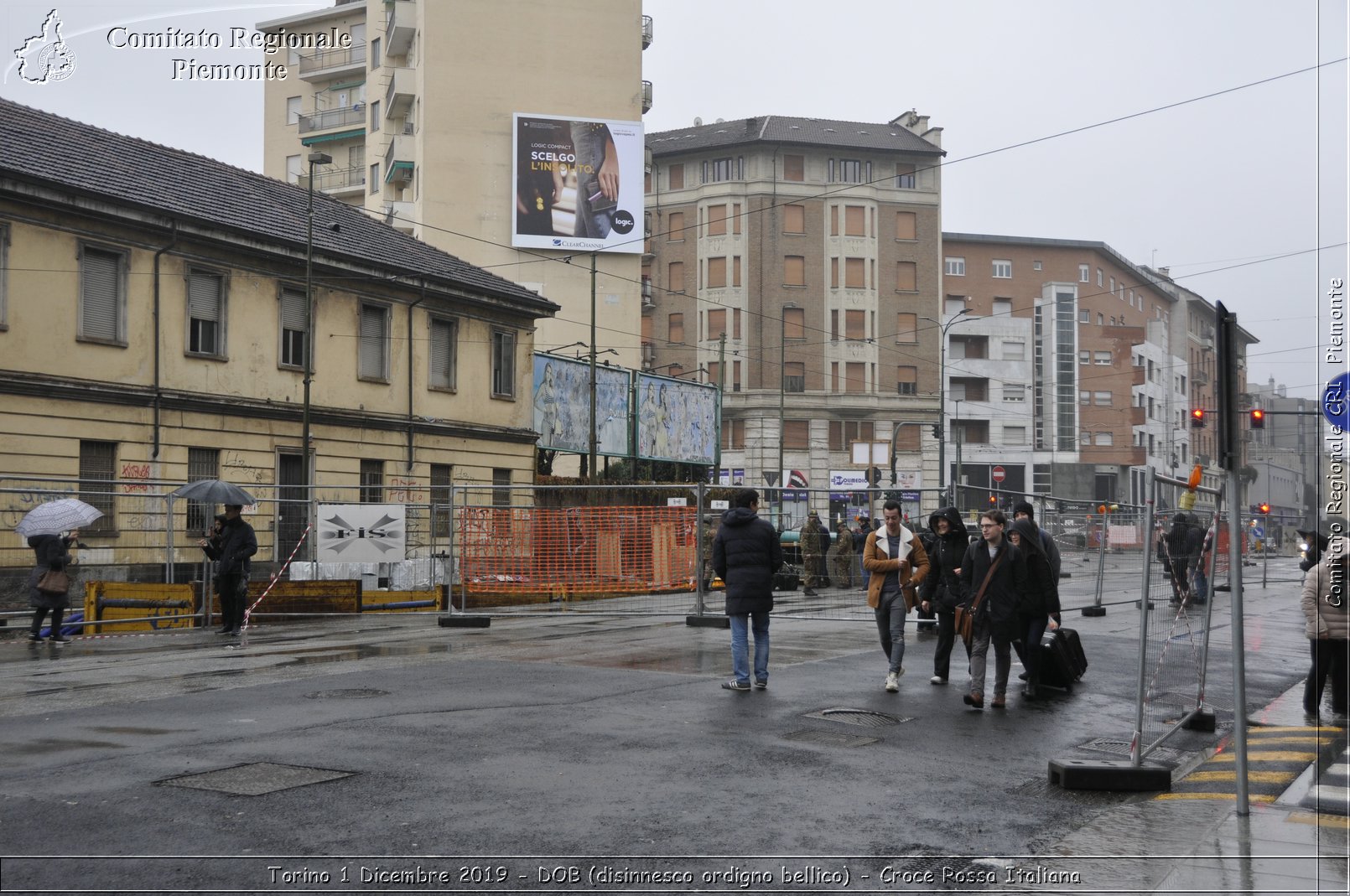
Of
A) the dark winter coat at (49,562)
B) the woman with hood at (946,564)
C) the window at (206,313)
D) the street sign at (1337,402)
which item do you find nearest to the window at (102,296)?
the window at (206,313)

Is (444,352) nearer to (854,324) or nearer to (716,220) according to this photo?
(716,220)

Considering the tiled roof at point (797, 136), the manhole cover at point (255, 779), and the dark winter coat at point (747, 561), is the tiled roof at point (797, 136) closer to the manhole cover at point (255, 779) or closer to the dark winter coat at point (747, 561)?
the dark winter coat at point (747, 561)

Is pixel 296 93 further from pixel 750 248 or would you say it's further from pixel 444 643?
pixel 444 643

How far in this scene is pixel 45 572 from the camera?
16500mm

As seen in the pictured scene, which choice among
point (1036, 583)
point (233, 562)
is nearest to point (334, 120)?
point (233, 562)

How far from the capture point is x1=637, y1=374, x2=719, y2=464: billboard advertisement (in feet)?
161

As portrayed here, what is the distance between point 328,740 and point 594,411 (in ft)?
111

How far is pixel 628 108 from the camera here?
58125 millimetres

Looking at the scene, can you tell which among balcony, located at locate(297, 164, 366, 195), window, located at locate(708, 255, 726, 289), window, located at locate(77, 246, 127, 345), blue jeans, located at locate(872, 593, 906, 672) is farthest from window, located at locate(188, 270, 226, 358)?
window, located at locate(708, 255, 726, 289)

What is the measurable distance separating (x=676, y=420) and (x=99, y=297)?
27409 mm

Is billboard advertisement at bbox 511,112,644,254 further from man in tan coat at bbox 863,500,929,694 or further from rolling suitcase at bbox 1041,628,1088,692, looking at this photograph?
rolling suitcase at bbox 1041,628,1088,692

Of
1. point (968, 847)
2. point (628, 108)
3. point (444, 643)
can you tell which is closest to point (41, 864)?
point (968, 847)

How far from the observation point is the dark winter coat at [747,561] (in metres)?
11.8

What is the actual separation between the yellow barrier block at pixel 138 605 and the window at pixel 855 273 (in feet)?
200
